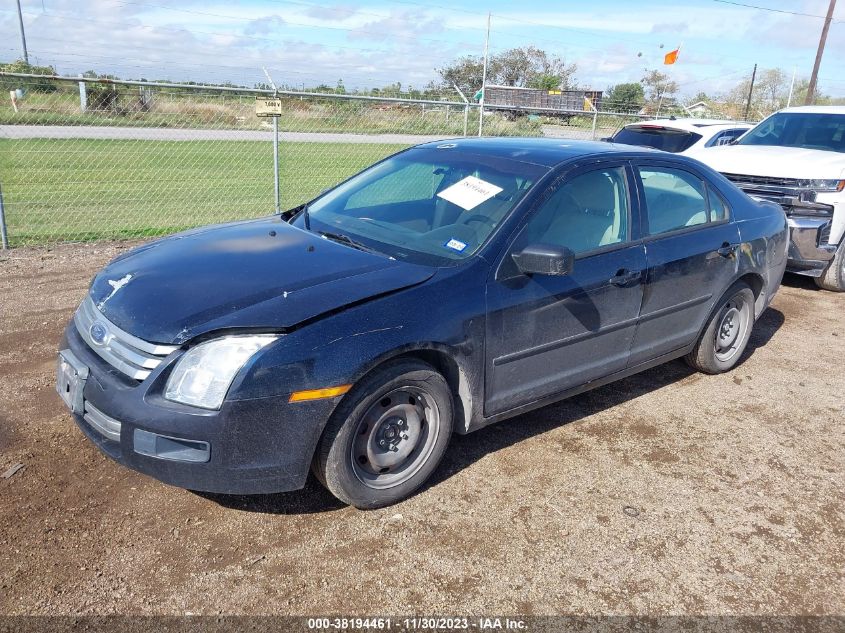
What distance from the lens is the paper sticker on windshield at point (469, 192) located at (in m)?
3.73

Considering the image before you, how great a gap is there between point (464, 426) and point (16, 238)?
7067mm

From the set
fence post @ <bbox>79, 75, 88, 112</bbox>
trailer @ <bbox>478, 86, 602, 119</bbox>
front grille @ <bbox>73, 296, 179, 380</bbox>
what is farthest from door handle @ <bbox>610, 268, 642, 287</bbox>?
trailer @ <bbox>478, 86, 602, 119</bbox>

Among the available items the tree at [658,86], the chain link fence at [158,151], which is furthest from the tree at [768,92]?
the chain link fence at [158,151]

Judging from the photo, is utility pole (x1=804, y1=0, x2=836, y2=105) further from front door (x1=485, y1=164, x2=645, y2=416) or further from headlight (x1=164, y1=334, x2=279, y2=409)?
headlight (x1=164, y1=334, x2=279, y2=409)

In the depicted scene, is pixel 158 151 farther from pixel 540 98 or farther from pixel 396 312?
pixel 540 98

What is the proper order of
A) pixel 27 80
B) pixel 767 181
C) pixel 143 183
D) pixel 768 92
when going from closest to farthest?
pixel 767 181
pixel 27 80
pixel 143 183
pixel 768 92

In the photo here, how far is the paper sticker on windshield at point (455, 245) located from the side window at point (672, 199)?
1.32m

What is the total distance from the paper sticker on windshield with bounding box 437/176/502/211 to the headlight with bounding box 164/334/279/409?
1.48m

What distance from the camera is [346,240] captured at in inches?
146

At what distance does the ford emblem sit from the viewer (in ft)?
9.90

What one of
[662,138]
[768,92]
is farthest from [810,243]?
[768,92]

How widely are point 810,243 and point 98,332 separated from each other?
21.7 feet

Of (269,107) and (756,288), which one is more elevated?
(269,107)

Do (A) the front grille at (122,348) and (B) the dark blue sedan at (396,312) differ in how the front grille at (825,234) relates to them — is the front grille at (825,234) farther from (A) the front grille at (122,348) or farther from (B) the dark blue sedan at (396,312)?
(A) the front grille at (122,348)
